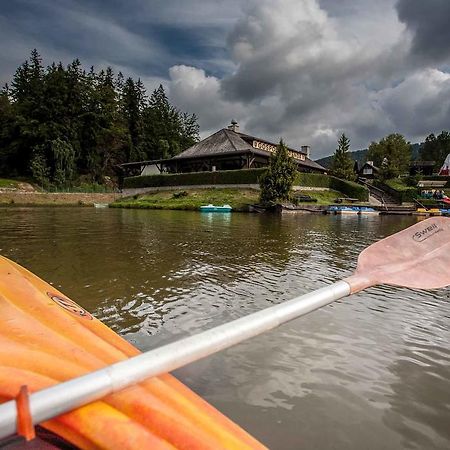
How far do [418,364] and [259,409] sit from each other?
168 centimetres

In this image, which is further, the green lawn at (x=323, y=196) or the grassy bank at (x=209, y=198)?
the green lawn at (x=323, y=196)

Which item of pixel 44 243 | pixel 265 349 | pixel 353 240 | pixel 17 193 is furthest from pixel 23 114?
pixel 265 349

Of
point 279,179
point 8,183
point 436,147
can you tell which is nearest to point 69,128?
point 8,183

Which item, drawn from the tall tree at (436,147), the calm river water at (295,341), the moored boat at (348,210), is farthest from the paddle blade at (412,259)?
the tall tree at (436,147)

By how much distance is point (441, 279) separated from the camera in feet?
12.0

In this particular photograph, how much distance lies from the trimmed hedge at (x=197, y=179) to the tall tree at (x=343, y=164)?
18.7 metres

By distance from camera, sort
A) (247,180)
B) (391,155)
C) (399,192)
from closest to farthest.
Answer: (247,180) < (399,192) < (391,155)

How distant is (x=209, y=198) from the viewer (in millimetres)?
33406

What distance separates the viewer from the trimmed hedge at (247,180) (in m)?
36.0

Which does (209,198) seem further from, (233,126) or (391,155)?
(391,155)

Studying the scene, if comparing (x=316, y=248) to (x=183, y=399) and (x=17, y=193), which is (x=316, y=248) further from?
(x=17, y=193)

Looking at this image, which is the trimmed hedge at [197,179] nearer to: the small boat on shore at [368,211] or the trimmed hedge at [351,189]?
the small boat on shore at [368,211]

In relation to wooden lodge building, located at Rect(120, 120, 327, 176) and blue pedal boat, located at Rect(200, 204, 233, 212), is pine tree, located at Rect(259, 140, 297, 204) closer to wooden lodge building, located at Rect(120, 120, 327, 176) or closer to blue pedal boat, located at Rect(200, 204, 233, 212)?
blue pedal boat, located at Rect(200, 204, 233, 212)

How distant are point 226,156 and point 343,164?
19.4m
